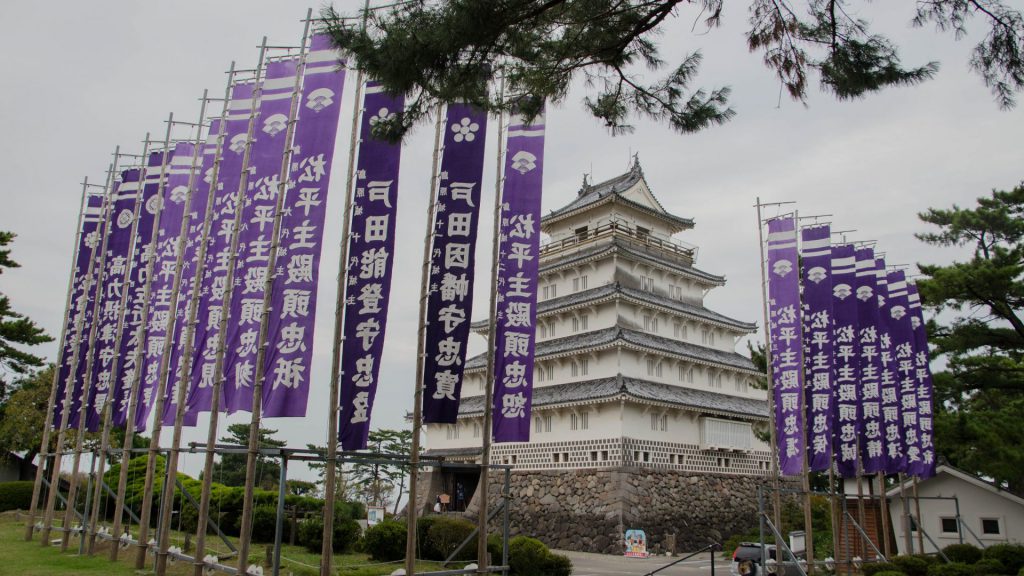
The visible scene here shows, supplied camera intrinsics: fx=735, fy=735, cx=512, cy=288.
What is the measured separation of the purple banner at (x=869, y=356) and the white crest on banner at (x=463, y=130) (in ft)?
43.7

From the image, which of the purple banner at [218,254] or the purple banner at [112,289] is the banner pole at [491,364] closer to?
the purple banner at [218,254]

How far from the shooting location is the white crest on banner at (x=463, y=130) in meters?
13.0

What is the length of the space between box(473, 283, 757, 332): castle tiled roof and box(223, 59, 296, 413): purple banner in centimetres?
2064

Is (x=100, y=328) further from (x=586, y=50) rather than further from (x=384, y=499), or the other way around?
(x=384, y=499)

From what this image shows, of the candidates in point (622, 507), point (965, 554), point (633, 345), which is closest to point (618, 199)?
point (633, 345)

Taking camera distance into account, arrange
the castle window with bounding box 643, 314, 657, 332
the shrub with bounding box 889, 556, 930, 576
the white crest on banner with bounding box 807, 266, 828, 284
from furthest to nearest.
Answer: the castle window with bounding box 643, 314, 657, 332 < the white crest on banner with bounding box 807, 266, 828, 284 < the shrub with bounding box 889, 556, 930, 576

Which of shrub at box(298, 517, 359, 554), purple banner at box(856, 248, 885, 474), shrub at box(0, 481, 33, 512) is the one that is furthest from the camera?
shrub at box(0, 481, 33, 512)

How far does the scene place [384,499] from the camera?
156ft

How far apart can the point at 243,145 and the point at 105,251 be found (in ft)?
24.3

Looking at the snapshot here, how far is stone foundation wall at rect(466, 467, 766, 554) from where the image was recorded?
28266 mm

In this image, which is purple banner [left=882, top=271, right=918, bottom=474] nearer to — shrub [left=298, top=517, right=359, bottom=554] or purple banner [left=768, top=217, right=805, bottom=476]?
purple banner [left=768, top=217, right=805, bottom=476]

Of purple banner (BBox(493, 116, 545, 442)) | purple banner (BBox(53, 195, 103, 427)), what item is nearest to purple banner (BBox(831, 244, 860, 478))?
purple banner (BBox(493, 116, 545, 442))

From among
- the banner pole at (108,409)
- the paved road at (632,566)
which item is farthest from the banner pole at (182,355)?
the paved road at (632,566)

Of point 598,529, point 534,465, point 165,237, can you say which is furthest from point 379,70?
point 534,465
